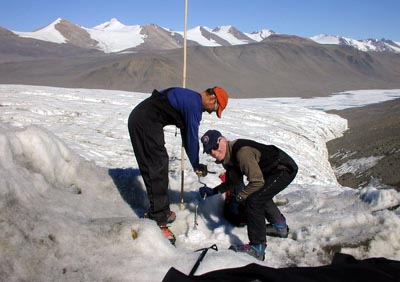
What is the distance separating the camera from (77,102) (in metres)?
17.4

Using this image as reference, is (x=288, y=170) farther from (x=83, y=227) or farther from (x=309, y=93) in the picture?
(x=309, y=93)

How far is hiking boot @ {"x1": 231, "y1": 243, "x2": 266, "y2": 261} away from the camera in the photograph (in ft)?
11.7

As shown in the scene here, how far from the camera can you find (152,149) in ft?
12.8

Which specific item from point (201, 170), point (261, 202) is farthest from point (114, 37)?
point (261, 202)

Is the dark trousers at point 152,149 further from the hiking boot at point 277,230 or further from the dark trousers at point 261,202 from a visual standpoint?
the hiking boot at point 277,230

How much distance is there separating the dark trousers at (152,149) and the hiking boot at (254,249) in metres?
0.78

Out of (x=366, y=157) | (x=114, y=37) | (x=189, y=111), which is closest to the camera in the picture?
(x=189, y=111)

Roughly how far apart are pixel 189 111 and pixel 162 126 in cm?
36

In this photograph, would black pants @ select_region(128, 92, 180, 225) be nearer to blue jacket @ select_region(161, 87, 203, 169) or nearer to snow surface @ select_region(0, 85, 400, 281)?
blue jacket @ select_region(161, 87, 203, 169)

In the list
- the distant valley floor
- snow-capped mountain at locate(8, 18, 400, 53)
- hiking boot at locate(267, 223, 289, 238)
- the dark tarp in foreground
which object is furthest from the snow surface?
snow-capped mountain at locate(8, 18, 400, 53)

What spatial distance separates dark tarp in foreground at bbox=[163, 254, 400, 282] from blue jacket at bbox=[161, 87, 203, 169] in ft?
4.26

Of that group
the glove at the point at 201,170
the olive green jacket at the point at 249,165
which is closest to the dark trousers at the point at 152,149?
the glove at the point at 201,170

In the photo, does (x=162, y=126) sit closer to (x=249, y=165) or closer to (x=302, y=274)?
(x=249, y=165)

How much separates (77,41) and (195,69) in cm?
4943
